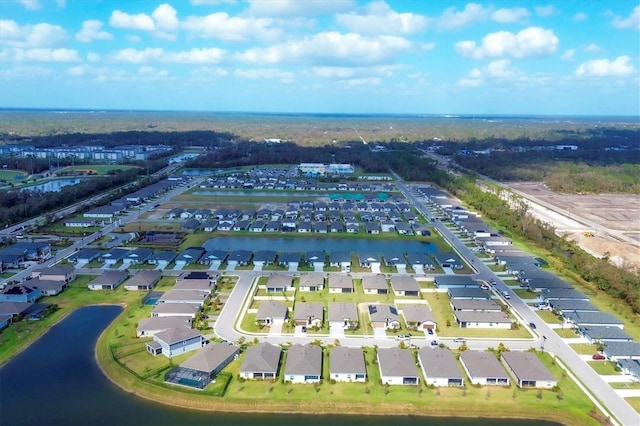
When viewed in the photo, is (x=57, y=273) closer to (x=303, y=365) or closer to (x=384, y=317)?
(x=303, y=365)

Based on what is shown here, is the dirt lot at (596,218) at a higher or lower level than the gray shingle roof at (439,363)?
higher

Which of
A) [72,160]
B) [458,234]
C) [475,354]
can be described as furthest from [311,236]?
[72,160]

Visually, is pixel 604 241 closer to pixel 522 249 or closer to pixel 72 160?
pixel 522 249

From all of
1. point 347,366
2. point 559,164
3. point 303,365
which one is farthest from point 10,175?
point 559,164

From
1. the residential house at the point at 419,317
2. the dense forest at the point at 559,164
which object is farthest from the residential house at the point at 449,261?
the dense forest at the point at 559,164

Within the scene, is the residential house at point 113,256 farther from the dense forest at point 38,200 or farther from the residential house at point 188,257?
the dense forest at point 38,200

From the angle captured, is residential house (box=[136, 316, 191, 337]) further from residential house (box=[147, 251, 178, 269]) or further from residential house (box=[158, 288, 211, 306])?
residential house (box=[147, 251, 178, 269])
